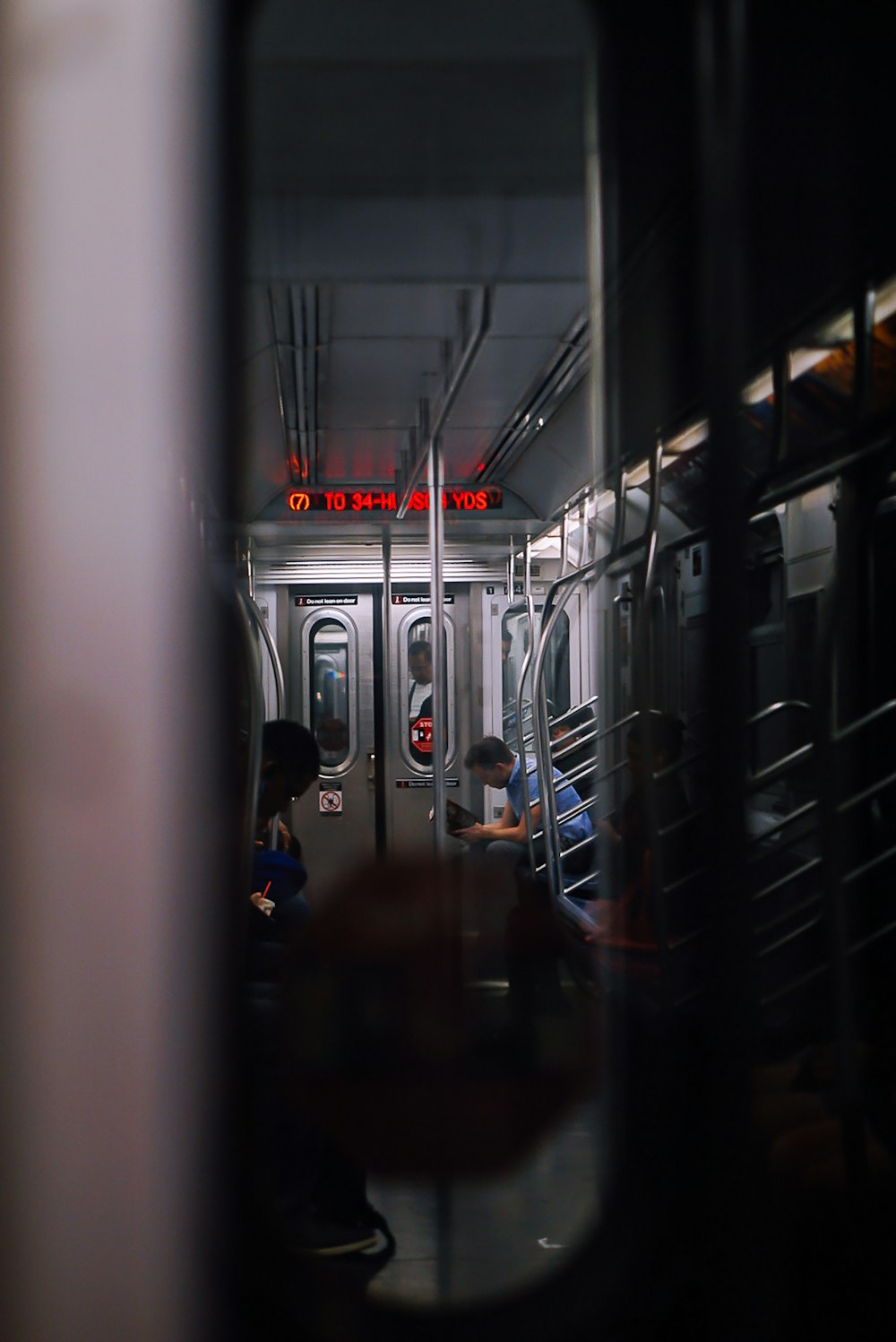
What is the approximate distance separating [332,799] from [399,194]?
697mm

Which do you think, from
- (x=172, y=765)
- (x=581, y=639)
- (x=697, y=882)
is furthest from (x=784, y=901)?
(x=172, y=765)

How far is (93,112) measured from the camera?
3.48 feet

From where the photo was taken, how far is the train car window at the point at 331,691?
126cm

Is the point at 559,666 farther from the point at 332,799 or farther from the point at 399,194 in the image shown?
the point at 399,194

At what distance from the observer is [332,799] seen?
121cm

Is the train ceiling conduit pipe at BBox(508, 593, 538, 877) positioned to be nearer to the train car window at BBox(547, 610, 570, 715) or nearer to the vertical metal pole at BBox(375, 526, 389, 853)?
the train car window at BBox(547, 610, 570, 715)

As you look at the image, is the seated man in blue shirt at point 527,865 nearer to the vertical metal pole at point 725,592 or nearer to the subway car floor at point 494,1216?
the subway car floor at point 494,1216

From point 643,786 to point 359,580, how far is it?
44 cm

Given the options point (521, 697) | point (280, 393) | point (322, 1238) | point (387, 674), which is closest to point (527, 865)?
point (521, 697)

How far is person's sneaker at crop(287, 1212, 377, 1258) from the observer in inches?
45.3

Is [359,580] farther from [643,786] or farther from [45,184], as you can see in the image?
[45,184]

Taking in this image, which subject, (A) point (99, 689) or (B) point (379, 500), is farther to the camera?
(B) point (379, 500)

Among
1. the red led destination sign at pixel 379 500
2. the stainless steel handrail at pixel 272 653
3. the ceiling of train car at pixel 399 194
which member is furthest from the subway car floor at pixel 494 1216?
the ceiling of train car at pixel 399 194

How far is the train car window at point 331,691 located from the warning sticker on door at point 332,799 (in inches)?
1.3
